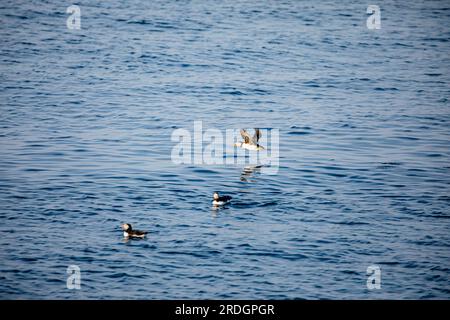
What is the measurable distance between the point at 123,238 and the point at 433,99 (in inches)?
709

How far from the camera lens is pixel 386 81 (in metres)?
34.5

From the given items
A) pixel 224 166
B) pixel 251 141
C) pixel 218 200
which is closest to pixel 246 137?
pixel 251 141

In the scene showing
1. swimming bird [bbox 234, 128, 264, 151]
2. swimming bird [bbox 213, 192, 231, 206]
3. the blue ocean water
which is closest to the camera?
the blue ocean water

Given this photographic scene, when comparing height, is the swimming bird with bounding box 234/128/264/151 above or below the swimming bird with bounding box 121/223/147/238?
above

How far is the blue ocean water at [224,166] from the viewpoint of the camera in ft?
55.9

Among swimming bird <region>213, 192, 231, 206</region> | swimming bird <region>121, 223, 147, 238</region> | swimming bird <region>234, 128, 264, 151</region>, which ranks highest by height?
swimming bird <region>234, 128, 264, 151</region>

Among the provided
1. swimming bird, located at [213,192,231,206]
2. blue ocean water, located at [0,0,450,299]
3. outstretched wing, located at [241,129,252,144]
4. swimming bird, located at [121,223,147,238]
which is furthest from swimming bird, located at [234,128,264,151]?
swimming bird, located at [121,223,147,238]

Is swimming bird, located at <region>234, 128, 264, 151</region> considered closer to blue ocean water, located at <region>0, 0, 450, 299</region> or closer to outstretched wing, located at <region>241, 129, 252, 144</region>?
outstretched wing, located at <region>241, 129, 252, 144</region>

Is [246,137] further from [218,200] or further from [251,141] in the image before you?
[218,200]

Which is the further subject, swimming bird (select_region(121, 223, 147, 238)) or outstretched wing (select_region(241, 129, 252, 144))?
outstretched wing (select_region(241, 129, 252, 144))

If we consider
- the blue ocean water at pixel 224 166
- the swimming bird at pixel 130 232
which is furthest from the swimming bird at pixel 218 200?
the swimming bird at pixel 130 232

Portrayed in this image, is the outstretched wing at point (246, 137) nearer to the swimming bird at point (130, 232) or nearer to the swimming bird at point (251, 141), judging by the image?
the swimming bird at point (251, 141)

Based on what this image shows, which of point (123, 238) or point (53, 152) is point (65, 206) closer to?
point (123, 238)

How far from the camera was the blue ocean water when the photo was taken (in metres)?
17.0
